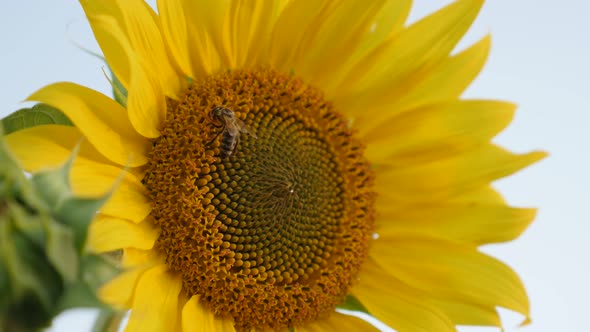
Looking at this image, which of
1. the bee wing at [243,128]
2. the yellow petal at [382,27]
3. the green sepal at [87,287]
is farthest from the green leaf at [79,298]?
the yellow petal at [382,27]

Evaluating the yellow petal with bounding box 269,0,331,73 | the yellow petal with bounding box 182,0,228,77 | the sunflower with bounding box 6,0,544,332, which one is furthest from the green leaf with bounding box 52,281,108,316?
the yellow petal with bounding box 269,0,331,73

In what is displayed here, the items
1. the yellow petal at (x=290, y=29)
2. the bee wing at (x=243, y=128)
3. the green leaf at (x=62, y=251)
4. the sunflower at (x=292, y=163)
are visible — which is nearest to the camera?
the green leaf at (x=62, y=251)

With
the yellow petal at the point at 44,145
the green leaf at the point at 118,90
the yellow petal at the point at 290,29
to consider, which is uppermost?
the yellow petal at the point at 290,29

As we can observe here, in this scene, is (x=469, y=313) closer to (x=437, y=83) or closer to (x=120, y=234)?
(x=437, y=83)

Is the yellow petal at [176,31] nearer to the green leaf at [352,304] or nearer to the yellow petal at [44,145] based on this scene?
the yellow petal at [44,145]

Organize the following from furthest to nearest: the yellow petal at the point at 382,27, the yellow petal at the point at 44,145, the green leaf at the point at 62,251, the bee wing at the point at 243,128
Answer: the yellow petal at the point at 382,27 < the bee wing at the point at 243,128 < the yellow petal at the point at 44,145 < the green leaf at the point at 62,251

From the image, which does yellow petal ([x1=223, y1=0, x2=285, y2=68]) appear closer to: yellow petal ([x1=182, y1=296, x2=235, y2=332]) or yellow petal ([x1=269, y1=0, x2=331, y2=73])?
yellow petal ([x1=269, y1=0, x2=331, y2=73])

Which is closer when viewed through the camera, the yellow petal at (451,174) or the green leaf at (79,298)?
the green leaf at (79,298)
